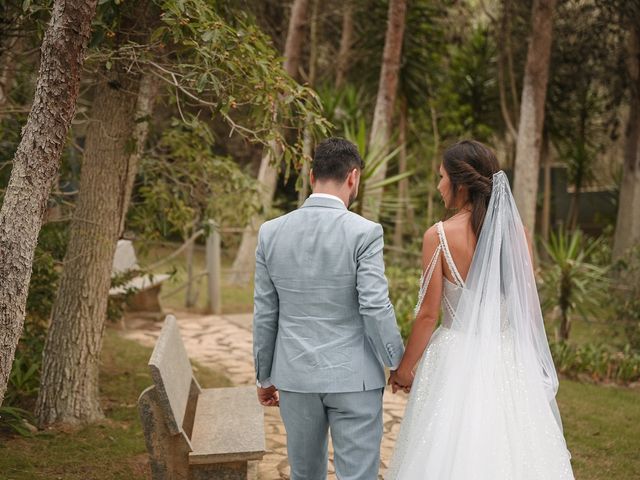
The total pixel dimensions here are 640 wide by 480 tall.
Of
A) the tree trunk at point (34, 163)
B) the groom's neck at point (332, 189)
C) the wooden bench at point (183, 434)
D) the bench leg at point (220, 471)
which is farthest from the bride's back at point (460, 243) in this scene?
the tree trunk at point (34, 163)

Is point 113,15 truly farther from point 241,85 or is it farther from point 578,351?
point 578,351

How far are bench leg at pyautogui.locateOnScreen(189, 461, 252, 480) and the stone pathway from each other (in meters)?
0.71

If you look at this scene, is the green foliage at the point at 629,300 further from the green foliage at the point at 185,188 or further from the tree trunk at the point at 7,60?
the tree trunk at the point at 7,60

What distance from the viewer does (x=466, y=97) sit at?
1508cm

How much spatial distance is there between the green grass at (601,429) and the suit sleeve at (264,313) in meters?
2.69

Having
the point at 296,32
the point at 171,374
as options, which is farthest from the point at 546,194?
the point at 171,374

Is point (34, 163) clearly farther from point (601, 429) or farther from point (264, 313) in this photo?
point (601, 429)

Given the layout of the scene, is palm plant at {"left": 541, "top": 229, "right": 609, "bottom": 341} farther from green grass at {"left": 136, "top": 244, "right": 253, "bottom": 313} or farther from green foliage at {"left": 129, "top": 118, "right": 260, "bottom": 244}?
green grass at {"left": 136, "top": 244, "right": 253, "bottom": 313}

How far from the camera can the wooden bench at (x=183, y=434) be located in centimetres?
371

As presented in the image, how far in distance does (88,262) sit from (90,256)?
4 cm

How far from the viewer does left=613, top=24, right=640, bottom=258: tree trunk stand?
12.4 metres

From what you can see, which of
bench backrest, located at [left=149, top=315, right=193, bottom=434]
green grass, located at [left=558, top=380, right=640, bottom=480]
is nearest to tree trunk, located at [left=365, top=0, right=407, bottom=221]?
green grass, located at [left=558, top=380, right=640, bottom=480]

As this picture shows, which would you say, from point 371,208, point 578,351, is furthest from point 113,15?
point 578,351

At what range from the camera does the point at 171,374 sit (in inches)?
157
